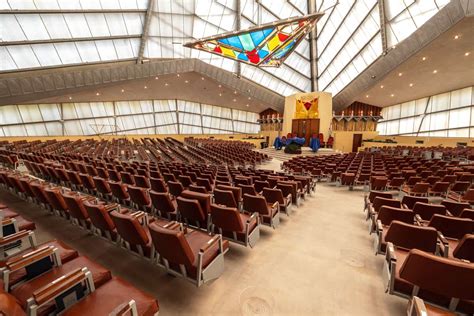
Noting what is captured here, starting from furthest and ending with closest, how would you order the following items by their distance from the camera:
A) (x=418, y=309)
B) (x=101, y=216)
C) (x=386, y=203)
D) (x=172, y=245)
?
1. (x=386, y=203)
2. (x=101, y=216)
3. (x=172, y=245)
4. (x=418, y=309)

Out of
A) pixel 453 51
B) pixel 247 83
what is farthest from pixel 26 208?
pixel 247 83

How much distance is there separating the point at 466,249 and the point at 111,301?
3.66 metres

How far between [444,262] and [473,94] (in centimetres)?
2452

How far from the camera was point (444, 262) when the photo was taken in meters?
1.68

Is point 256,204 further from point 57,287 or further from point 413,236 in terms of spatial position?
point 57,287

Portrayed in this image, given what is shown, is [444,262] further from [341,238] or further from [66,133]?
[66,133]

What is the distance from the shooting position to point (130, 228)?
7.91 feet

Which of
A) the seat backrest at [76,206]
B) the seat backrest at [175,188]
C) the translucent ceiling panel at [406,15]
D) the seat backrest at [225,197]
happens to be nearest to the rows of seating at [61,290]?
the seat backrest at [76,206]

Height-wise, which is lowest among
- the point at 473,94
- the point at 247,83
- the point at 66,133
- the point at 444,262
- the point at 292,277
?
the point at 292,277

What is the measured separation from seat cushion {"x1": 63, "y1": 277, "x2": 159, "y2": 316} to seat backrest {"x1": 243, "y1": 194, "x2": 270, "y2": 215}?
7.44 ft

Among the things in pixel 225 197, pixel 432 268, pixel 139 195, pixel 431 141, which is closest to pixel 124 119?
pixel 139 195

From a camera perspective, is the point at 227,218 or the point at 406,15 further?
the point at 406,15

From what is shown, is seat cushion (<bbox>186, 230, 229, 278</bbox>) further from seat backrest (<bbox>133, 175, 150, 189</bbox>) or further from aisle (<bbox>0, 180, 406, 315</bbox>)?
seat backrest (<bbox>133, 175, 150, 189</bbox>)

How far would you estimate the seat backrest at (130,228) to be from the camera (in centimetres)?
235
